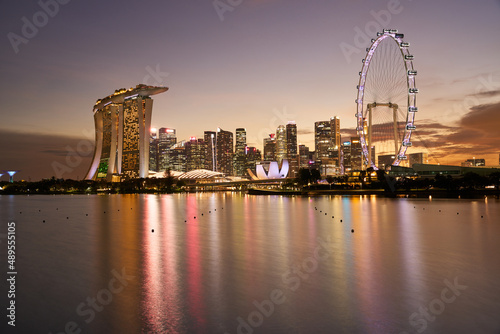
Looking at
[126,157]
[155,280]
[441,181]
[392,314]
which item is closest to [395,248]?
[392,314]

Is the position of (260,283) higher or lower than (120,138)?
lower

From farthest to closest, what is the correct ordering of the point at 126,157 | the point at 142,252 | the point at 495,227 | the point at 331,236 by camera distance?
the point at 126,157 < the point at 495,227 < the point at 331,236 < the point at 142,252

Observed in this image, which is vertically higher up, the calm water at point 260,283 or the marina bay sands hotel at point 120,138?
the marina bay sands hotel at point 120,138

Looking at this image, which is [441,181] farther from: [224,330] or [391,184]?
[224,330]

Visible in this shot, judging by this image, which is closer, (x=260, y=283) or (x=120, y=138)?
(x=260, y=283)

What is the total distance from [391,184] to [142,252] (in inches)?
3568

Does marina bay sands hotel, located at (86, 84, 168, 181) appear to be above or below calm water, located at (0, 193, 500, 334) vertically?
above

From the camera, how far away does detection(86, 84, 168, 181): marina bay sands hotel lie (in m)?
174

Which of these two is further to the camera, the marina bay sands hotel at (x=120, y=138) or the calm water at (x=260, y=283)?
the marina bay sands hotel at (x=120, y=138)

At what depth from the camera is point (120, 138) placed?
181000mm

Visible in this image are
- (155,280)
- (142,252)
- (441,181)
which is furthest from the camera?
(441,181)

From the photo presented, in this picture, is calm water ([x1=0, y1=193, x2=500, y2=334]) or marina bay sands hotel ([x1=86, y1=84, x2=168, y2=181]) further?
marina bay sands hotel ([x1=86, y1=84, x2=168, y2=181])

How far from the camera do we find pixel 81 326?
1116 centimetres

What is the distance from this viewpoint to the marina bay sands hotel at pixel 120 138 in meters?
174
